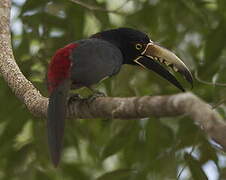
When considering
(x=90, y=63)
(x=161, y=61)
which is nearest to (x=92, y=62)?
(x=90, y=63)

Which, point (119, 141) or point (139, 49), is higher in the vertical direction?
point (139, 49)

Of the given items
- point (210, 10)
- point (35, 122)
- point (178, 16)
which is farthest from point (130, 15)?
point (35, 122)

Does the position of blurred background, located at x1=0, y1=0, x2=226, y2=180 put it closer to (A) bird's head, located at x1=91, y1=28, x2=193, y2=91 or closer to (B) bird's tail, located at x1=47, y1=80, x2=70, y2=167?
(A) bird's head, located at x1=91, y1=28, x2=193, y2=91

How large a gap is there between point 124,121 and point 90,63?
3.26 ft

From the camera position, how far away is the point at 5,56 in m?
2.75

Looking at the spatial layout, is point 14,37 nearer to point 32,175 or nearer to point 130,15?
point 130,15

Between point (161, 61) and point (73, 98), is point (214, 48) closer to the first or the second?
point (161, 61)

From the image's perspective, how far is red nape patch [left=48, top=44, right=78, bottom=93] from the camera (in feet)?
8.07

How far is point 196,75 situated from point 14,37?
1585mm

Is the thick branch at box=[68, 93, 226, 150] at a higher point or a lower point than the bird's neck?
higher

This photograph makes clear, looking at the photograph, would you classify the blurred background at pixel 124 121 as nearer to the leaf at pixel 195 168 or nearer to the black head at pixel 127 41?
the leaf at pixel 195 168

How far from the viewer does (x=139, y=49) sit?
3104 mm

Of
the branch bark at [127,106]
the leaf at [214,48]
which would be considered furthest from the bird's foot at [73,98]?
the leaf at [214,48]

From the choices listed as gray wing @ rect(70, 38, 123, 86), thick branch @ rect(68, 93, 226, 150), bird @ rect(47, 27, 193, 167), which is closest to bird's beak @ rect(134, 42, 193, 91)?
bird @ rect(47, 27, 193, 167)
